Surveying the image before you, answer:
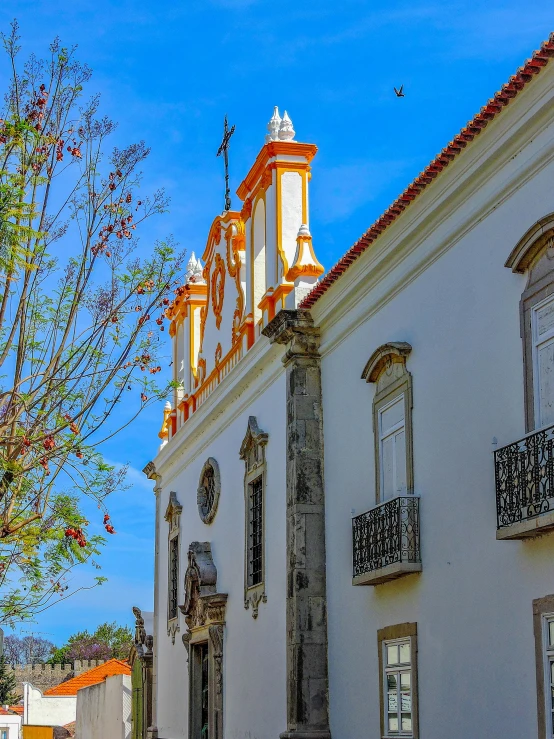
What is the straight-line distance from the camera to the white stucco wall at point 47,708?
3925 cm

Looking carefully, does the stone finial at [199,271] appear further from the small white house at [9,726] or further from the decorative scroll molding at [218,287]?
the small white house at [9,726]

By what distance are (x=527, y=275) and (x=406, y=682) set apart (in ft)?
13.6

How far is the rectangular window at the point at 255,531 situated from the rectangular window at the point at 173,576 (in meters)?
5.12

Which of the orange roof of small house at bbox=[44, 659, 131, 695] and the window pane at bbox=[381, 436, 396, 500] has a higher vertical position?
the window pane at bbox=[381, 436, 396, 500]

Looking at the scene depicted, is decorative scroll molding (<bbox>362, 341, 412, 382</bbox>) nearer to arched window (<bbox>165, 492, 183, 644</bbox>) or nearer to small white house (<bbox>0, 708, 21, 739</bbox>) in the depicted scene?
arched window (<bbox>165, 492, 183, 644</bbox>)

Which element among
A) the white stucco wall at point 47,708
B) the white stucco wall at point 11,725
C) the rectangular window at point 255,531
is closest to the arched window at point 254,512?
the rectangular window at point 255,531

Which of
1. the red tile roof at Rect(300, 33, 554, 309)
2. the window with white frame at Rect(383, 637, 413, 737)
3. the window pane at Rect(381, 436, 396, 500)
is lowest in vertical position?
the window with white frame at Rect(383, 637, 413, 737)

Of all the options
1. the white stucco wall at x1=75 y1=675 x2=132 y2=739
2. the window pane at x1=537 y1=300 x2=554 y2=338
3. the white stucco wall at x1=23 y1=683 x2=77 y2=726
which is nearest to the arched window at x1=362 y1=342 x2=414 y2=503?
the window pane at x1=537 y1=300 x2=554 y2=338

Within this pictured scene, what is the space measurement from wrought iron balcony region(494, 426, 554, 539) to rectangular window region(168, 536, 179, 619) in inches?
498

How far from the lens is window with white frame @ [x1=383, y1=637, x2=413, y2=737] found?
11.0 meters

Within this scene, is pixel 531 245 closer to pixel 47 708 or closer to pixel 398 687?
pixel 398 687

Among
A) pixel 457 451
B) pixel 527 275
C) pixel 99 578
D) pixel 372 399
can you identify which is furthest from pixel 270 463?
pixel 527 275

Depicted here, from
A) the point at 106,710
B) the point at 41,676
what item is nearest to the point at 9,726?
the point at 106,710

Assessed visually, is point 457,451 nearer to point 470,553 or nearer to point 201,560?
point 470,553
